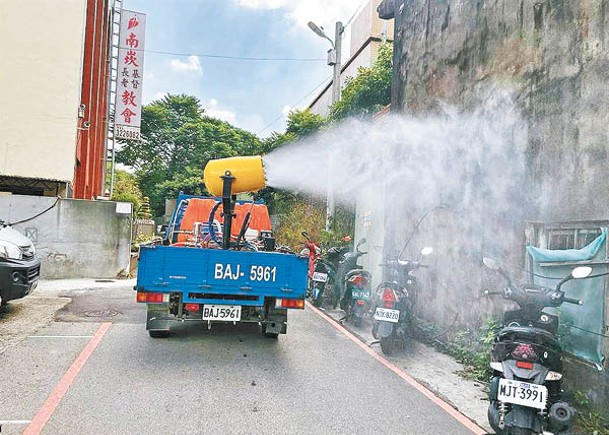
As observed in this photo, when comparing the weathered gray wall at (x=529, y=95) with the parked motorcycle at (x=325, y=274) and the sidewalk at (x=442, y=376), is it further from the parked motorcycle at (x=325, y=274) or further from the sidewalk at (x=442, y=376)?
the parked motorcycle at (x=325, y=274)

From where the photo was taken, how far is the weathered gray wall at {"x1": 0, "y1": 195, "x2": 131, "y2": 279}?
1105cm

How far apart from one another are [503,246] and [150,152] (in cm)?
2700

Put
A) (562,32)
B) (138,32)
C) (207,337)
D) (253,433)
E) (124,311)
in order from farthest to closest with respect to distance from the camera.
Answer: (138,32) → (124,311) → (207,337) → (562,32) → (253,433)

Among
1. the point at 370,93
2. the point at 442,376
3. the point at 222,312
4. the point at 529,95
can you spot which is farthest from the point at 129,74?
the point at 442,376

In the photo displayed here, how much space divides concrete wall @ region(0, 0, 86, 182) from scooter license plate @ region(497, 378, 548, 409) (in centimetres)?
1132

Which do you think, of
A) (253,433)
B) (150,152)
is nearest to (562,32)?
(253,433)

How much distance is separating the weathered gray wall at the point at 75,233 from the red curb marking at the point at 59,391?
20.0ft

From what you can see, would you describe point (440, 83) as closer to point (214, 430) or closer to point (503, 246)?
point (503, 246)

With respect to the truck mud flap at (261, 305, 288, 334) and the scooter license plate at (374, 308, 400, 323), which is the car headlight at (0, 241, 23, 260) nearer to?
the truck mud flap at (261, 305, 288, 334)

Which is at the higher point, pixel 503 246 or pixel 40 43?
pixel 40 43

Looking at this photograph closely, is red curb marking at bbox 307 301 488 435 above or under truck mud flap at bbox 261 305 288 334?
under

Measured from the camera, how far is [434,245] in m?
7.19

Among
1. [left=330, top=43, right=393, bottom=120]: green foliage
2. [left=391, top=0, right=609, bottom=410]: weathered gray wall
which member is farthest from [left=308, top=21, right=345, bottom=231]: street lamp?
[left=391, top=0, right=609, bottom=410]: weathered gray wall

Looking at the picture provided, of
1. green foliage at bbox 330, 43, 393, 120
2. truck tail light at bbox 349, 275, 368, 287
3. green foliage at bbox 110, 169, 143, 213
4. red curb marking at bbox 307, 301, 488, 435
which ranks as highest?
green foliage at bbox 330, 43, 393, 120
